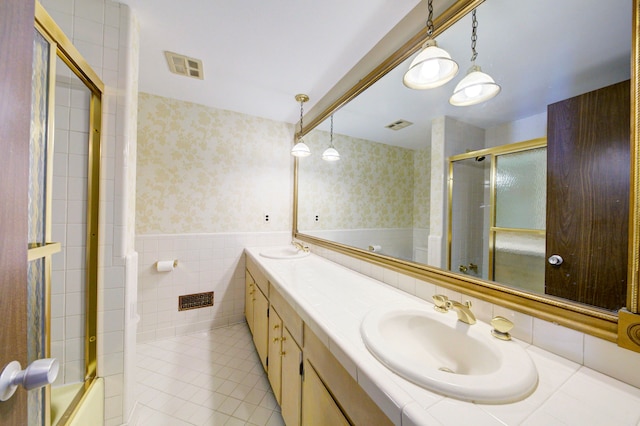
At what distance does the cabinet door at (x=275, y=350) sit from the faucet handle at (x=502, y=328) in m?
0.98

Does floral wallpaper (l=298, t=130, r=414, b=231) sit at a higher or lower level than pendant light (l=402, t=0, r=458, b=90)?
lower

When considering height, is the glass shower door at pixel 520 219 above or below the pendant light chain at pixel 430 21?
below

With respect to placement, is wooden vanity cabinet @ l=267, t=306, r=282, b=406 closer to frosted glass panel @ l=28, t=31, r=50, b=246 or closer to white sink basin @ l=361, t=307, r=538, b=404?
white sink basin @ l=361, t=307, r=538, b=404

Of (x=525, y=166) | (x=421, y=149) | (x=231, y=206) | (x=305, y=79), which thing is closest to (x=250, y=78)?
(x=305, y=79)

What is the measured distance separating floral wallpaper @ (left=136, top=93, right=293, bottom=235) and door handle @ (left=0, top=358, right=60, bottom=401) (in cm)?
200

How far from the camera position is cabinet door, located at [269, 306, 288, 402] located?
1.29 meters

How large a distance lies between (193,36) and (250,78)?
1.54 ft

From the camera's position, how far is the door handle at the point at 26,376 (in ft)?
1.20

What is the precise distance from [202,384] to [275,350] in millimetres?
734

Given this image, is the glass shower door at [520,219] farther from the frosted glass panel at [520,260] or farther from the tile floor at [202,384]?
the tile floor at [202,384]

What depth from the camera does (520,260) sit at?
2.71 feet

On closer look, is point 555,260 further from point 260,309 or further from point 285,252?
point 285,252

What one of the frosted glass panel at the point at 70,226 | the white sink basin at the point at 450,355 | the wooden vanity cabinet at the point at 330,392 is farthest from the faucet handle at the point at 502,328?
the frosted glass panel at the point at 70,226

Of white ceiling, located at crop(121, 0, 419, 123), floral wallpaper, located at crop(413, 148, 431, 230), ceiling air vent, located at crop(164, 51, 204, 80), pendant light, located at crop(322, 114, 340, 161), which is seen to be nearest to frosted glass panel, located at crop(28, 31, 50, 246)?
white ceiling, located at crop(121, 0, 419, 123)
